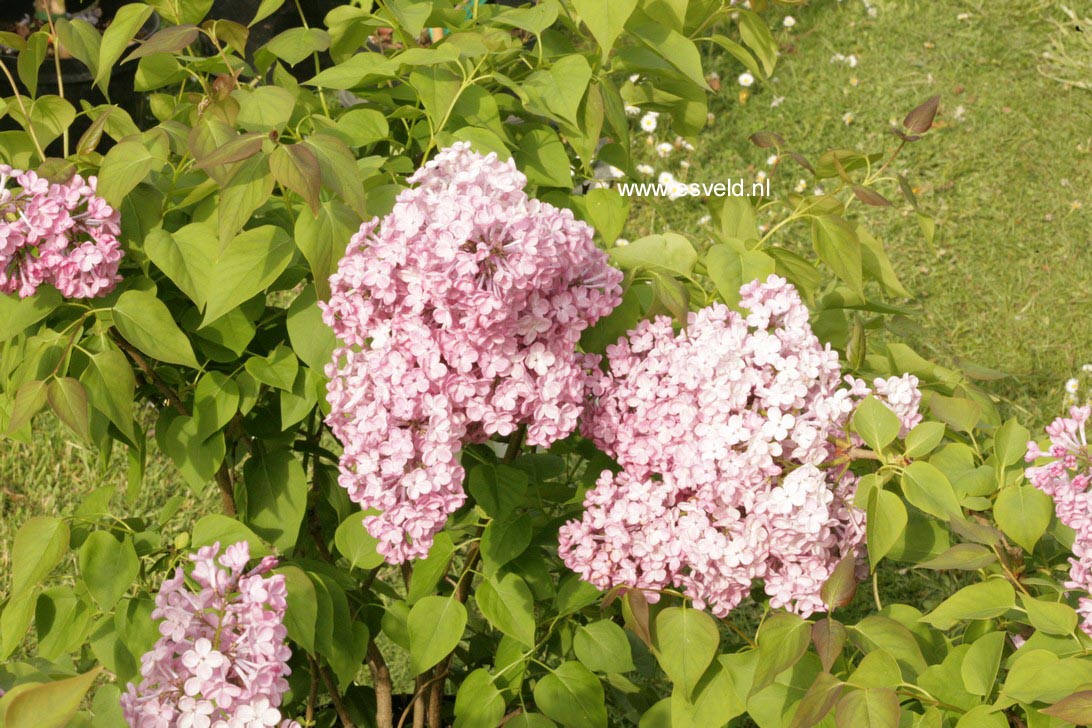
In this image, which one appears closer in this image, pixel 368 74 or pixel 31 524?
pixel 31 524

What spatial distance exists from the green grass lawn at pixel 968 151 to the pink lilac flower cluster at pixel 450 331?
2461 mm

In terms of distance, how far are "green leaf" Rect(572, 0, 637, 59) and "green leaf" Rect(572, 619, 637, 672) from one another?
28.5 inches

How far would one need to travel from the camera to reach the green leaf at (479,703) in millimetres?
1548

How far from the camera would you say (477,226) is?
119cm

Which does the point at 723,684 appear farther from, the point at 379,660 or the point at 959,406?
the point at 379,660

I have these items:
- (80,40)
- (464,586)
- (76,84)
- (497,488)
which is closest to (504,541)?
(497,488)

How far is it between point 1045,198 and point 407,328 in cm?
350

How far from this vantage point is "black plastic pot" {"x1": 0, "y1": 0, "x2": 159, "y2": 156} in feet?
12.5

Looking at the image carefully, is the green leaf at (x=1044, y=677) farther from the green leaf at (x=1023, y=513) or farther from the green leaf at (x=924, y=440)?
the green leaf at (x=924, y=440)

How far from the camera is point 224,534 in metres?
1.34

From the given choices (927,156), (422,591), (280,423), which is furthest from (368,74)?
(927,156)

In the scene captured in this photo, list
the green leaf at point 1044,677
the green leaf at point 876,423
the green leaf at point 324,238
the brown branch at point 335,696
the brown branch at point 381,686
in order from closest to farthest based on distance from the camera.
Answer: the green leaf at point 1044,677, the green leaf at point 876,423, the green leaf at point 324,238, the brown branch at point 335,696, the brown branch at point 381,686

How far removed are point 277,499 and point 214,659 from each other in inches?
21.1

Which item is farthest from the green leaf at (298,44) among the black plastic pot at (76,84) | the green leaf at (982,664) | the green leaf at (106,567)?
the black plastic pot at (76,84)
